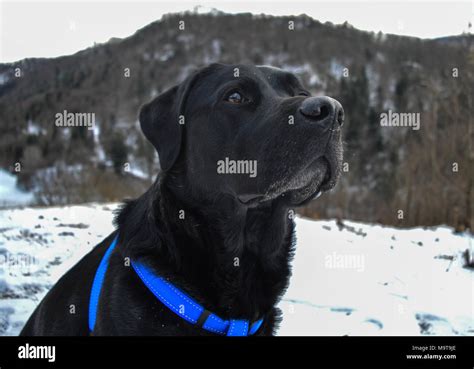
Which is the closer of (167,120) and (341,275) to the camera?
(167,120)

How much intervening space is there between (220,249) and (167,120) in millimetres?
800

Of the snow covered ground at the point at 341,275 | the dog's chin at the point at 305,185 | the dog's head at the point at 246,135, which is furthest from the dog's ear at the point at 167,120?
the snow covered ground at the point at 341,275

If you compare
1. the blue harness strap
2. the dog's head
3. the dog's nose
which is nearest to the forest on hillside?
the dog's head

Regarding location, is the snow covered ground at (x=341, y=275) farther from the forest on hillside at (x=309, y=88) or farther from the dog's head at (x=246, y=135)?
the dog's head at (x=246, y=135)

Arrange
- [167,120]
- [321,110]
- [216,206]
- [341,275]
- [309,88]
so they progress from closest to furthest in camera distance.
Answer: [321,110] < [216,206] < [167,120] < [341,275] < [309,88]

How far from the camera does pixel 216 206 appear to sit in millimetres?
2541

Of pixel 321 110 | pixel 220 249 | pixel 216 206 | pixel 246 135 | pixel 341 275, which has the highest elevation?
pixel 321 110

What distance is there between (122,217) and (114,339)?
726 millimetres

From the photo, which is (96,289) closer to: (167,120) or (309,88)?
(167,120)

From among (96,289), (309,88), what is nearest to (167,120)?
(96,289)

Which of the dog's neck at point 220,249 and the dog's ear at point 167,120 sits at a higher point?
the dog's ear at point 167,120

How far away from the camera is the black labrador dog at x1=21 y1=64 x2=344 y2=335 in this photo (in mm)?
2340

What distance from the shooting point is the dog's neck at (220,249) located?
2.44 metres

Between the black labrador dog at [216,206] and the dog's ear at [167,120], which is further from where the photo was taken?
the dog's ear at [167,120]
